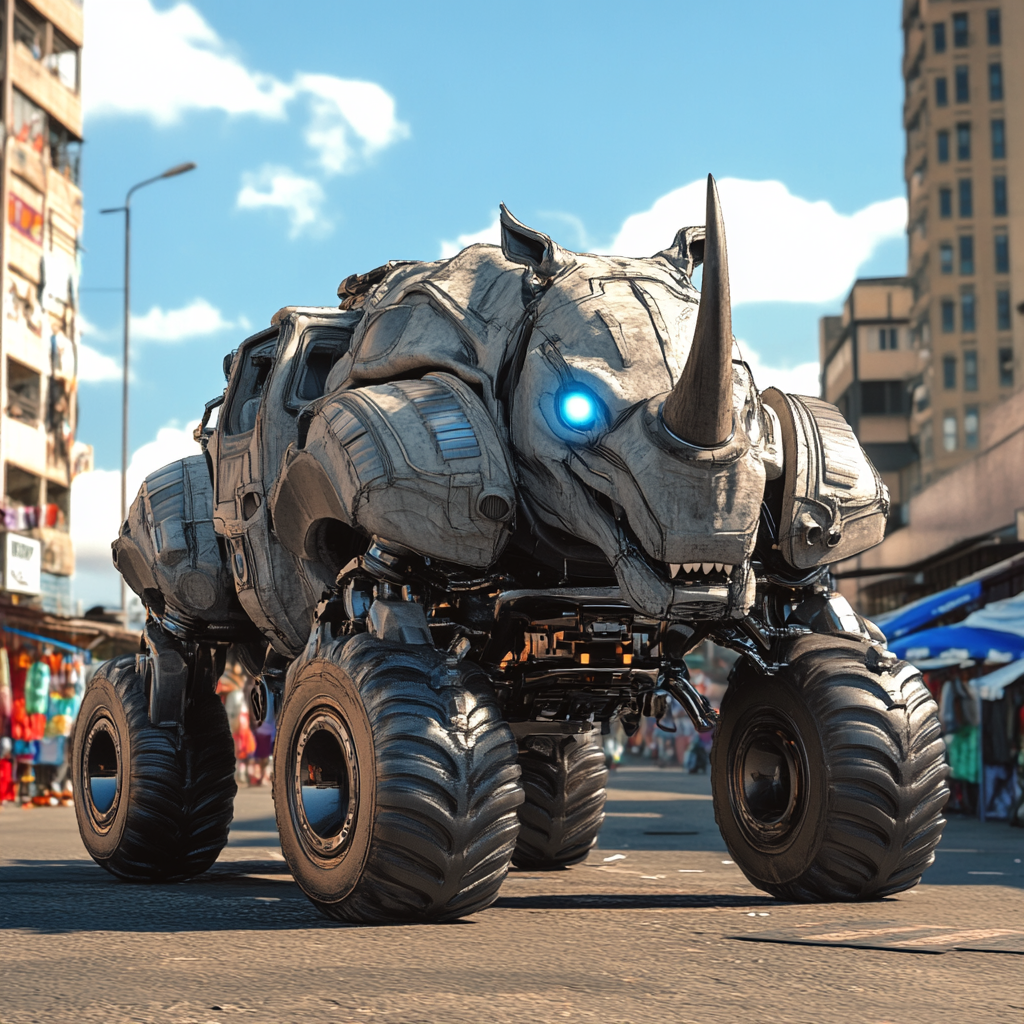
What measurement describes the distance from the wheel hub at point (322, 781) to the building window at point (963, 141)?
235 ft

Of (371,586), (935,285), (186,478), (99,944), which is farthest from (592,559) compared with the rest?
(935,285)

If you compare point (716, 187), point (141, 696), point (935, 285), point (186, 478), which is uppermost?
point (935, 285)

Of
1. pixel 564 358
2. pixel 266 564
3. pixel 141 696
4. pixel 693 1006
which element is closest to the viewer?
pixel 693 1006

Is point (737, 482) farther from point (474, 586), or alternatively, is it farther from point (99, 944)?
point (99, 944)

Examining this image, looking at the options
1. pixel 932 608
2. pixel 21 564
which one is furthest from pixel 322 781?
pixel 21 564

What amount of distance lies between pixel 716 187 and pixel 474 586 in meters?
2.11

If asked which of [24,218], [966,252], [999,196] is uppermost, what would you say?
[999,196]

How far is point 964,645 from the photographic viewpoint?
1638 centimetres

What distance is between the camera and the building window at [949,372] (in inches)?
2825

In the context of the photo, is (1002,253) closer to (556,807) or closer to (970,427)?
(970,427)

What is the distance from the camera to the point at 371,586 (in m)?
7.57

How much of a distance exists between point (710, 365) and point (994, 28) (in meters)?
74.0

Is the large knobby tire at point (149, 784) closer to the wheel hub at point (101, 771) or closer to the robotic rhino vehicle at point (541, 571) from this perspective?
the wheel hub at point (101, 771)

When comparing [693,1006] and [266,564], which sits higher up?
[266,564]
